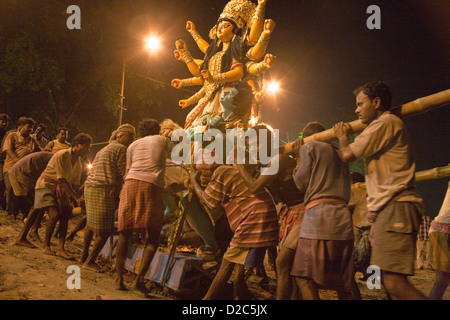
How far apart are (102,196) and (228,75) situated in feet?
10.5

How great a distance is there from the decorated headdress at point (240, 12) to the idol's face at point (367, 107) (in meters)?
4.98

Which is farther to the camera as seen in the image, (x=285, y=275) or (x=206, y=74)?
(x=206, y=74)

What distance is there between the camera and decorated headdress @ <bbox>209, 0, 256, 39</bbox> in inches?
295

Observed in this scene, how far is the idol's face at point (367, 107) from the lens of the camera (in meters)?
3.07

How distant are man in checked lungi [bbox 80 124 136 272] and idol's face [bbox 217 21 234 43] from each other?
3250 mm

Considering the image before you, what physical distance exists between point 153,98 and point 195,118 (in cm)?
1332

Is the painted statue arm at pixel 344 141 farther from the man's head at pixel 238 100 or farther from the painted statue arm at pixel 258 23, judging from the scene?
the painted statue arm at pixel 258 23

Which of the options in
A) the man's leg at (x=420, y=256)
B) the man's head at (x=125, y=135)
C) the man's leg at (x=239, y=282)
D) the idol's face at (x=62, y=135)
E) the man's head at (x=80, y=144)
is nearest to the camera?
the man's leg at (x=239, y=282)

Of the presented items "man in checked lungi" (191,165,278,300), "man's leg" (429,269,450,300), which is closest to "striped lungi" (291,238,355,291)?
"man in checked lungi" (191,165,278,300)

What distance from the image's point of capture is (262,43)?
6.74 metres

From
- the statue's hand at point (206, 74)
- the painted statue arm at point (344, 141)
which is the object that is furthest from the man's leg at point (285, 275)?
the statue's hand at point (206, 74)

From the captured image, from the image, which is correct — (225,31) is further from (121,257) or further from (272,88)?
(121,257)

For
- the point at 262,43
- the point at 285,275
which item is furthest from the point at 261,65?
the point at 285,275
